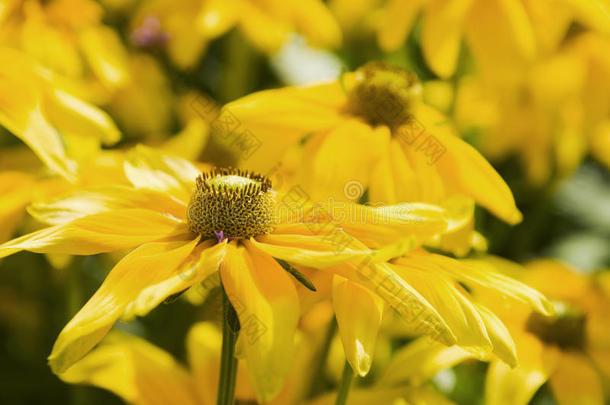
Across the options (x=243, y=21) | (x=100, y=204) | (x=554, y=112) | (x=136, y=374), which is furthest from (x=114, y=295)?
(x=554, y=112)

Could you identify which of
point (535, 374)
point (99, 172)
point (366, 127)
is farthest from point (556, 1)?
point (99, 172)

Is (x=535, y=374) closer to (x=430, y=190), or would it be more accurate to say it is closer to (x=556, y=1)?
(x=430, y=190)

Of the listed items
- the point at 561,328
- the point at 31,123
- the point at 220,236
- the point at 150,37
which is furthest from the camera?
the point at 150,37

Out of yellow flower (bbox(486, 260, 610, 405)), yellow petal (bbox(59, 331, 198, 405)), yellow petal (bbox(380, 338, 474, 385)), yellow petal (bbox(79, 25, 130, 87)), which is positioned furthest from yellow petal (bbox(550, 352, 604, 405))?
yellow petal (bbox(79, 25, 130, 87))

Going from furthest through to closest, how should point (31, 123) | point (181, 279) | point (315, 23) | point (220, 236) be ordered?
point (315, 23)
point (31, 123)
point (220, 236)
point (181, 279)

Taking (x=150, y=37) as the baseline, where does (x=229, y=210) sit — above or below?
above

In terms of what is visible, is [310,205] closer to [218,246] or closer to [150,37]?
[218,246]
